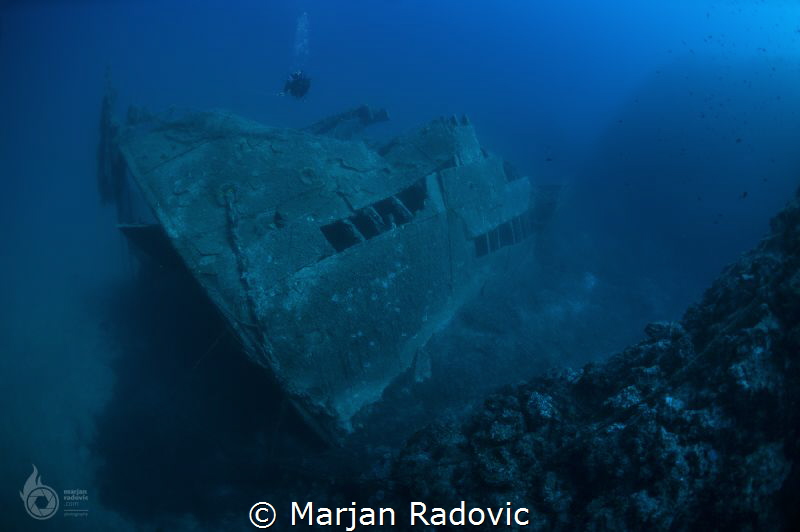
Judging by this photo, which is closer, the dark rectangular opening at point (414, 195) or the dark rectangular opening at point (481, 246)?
the dark rectangular opening at point (414, 195)

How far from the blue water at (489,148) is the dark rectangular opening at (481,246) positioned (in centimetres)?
397

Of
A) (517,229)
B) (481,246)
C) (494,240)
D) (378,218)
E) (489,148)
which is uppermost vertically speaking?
(489,148)

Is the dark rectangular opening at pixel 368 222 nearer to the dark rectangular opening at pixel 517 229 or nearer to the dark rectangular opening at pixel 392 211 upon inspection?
the dark rectangular opening at pixel 392 211

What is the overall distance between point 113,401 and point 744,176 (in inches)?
953

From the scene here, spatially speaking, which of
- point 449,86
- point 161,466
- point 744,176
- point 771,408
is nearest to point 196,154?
point 161,466

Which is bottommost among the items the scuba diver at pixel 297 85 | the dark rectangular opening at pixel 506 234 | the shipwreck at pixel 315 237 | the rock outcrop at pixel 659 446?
the rock outcrop at pixel 659 446

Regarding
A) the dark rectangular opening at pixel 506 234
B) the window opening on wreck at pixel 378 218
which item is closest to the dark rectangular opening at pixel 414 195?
the window opening on wreck at pixel 378 218

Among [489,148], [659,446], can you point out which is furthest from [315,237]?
[489,148]

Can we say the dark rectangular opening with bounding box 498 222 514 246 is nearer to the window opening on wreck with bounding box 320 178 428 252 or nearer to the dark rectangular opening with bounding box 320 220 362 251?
the window opening on wreck with bounding box 320 178 428 252

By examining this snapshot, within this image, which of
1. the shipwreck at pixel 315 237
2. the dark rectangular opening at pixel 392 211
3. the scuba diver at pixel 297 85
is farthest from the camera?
the scuba diver at pixel 297 85

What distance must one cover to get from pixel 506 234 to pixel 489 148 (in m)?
22.5

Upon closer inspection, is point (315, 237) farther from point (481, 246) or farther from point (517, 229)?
point (517, 229)

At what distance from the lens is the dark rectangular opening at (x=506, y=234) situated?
9852 millimetres

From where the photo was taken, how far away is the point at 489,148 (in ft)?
100
